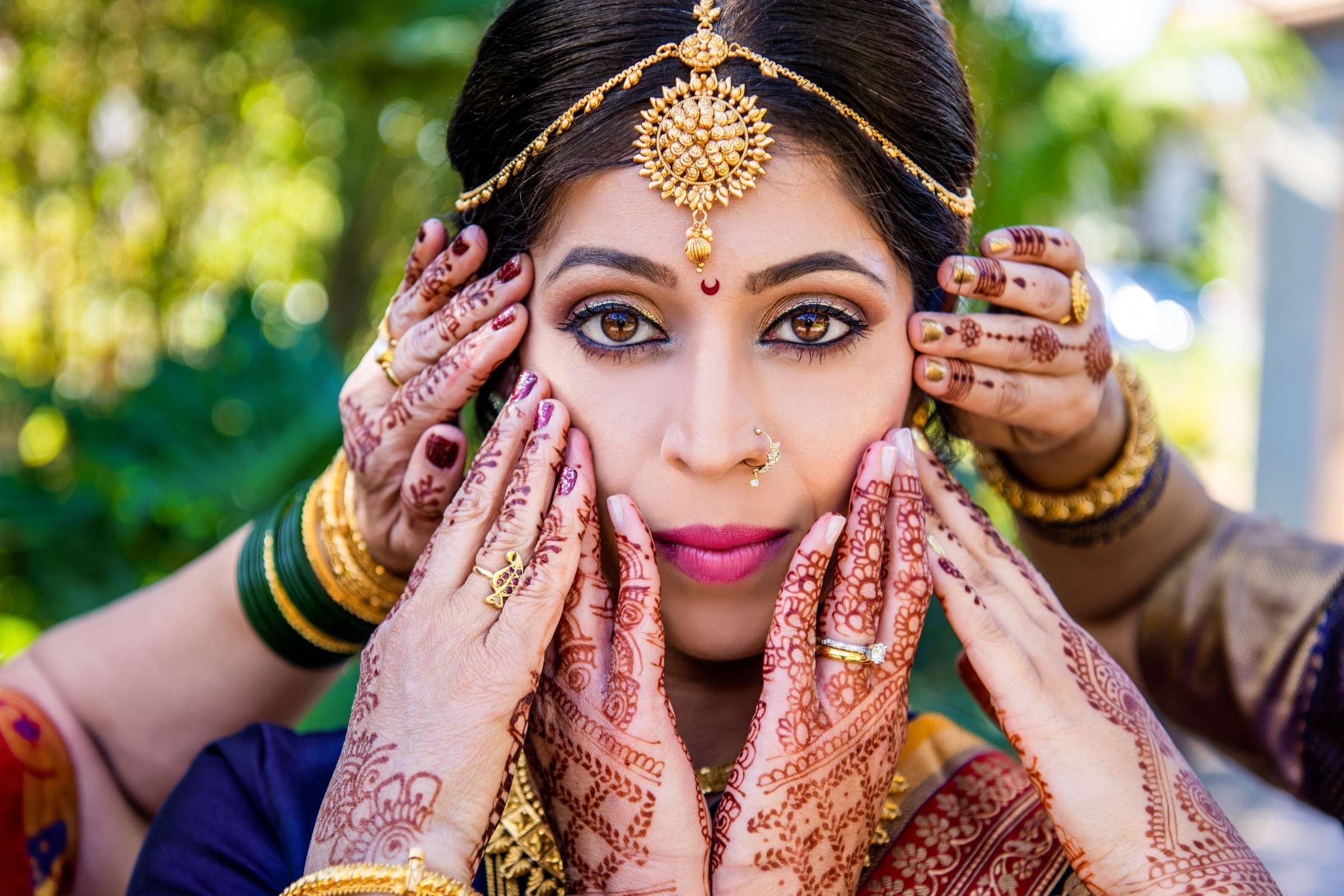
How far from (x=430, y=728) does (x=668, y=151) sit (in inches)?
34.5

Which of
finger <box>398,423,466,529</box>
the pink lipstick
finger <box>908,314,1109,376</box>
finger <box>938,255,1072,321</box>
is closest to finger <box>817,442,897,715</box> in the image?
the pink lipstick

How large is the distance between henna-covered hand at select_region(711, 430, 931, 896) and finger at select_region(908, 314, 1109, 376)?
18 cm

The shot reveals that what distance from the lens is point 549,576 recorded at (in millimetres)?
1522

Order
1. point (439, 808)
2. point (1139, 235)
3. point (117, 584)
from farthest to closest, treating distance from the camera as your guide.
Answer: point (1139, 235) < point (117, 584) < point (439, 808)

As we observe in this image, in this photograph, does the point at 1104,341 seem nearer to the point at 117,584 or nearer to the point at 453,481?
the point at 453,481

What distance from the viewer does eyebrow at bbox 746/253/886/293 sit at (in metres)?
1.59

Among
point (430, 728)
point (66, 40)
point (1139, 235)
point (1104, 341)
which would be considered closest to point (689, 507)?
point (430, 728)

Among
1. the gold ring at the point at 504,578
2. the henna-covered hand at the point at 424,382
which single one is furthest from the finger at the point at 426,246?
the gold ring at the point at 504,578

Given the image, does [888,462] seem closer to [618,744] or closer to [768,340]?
[768,340]

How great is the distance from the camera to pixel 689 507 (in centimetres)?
159

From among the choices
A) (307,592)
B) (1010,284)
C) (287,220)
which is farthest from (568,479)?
(287,220)

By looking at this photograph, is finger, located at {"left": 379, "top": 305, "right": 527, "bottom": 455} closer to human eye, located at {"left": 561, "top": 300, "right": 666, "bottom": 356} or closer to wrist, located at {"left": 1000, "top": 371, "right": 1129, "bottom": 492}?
human eye, located at {"left": 561, "top": 300, "right": 666, "bottom": 356}

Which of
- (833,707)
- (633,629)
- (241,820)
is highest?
(633,629)

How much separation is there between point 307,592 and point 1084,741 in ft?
4.43
